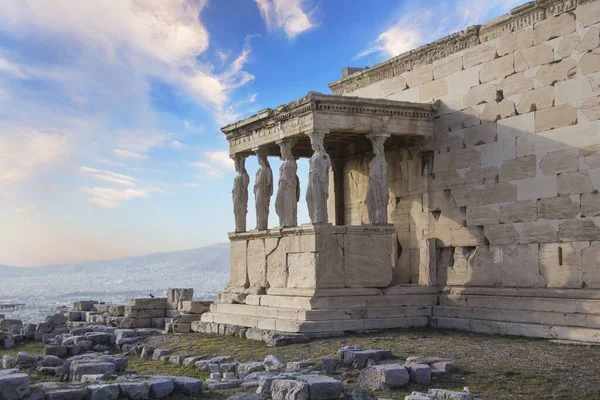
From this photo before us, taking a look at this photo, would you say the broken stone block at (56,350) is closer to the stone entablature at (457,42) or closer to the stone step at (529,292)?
the stone step at (529,292)

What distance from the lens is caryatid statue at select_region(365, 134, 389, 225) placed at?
15.2 meters

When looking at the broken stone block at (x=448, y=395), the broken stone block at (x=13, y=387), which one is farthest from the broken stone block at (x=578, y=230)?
the broken stone block at (x=13, y=387)

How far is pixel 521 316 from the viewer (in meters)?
13.4

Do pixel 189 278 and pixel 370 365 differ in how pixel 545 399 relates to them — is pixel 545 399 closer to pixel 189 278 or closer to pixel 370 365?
pixel 370 365

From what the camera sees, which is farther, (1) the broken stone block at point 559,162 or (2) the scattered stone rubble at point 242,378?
(1) the broken stone block at point 559,162

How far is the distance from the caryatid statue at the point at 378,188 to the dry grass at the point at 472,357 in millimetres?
2308

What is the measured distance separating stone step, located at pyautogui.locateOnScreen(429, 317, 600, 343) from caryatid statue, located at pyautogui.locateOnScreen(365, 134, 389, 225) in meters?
2.18

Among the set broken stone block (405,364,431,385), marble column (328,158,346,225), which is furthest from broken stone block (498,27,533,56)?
broken stone block (405,364,431,385)

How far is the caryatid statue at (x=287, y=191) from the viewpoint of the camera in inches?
623

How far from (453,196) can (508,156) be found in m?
1.56

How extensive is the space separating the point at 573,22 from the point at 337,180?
6960mm

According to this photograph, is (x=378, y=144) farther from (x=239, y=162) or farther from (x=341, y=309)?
(x=239, y=162)

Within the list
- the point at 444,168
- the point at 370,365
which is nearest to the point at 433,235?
the point at 444,168

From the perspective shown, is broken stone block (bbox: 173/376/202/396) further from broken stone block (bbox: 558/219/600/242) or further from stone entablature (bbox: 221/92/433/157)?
broken stone block (bbox: 558/219/600/242)
